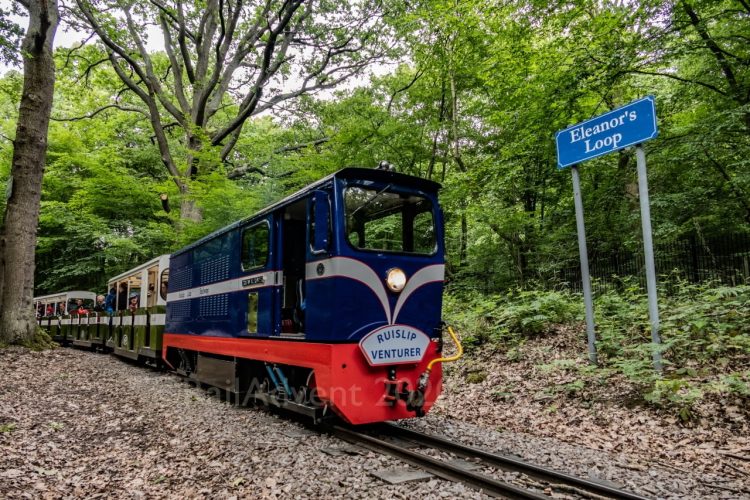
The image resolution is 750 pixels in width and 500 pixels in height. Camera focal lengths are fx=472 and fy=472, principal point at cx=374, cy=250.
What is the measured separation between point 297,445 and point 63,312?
19937 millimetres

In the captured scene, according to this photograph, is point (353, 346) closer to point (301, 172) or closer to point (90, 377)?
point (90, 377)

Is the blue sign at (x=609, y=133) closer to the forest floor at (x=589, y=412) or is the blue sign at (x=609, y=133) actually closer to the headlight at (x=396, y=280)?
the forest floor at (x=589, y=412)

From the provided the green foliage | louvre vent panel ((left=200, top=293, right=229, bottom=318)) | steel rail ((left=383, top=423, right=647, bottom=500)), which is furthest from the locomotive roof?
the green foliage

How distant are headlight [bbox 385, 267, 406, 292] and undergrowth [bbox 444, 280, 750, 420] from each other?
9.95 ft

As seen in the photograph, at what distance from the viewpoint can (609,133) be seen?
6.70 metres

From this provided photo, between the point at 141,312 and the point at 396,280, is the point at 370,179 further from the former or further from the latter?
the point at 141,312

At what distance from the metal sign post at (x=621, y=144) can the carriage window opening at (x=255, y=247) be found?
4.71m

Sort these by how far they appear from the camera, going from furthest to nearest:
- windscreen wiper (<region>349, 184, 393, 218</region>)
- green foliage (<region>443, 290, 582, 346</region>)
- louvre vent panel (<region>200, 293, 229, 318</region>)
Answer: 1. green foliage (<region>443, 290, 582, 346</region>)
2. louvre vent panel (<region>200, 293, 229, 318</region>)
3. windscreen wiper (<region>349, 184, 393, 218</region>)

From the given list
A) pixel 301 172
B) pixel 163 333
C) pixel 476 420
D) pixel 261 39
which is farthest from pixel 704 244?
pixel 261 39

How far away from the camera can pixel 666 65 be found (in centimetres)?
938

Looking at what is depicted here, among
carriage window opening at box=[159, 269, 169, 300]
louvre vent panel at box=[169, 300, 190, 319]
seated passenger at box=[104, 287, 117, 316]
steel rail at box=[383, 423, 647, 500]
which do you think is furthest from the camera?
seated passenger at box=[104, 287, 117, 316]

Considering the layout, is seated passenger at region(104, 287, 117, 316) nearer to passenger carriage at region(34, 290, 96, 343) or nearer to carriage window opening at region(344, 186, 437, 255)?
passenger carriage at region(34, 290, 96, 343)

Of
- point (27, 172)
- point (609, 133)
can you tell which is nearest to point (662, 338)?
point (609, 133)

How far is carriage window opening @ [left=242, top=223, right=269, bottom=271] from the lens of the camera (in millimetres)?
6730
